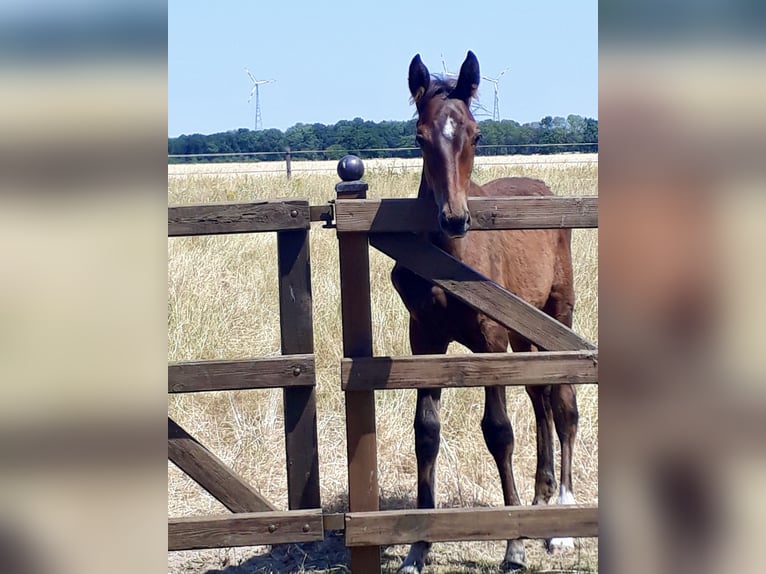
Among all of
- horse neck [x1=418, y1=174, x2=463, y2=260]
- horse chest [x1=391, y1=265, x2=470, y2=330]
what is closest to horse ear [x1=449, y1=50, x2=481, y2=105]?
horse neck [x1=418, y1=174, x2=463, y2=260]

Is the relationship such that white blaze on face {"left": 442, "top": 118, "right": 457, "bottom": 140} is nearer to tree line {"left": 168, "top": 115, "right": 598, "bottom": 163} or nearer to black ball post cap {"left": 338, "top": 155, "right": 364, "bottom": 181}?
A: black ball post cap {"left": 338, "top": 155, "right": 364, "bottom": 181}

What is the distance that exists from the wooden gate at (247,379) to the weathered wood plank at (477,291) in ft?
1.16

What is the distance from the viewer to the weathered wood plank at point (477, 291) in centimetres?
304

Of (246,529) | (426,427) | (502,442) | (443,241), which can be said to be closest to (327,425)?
(426,427)

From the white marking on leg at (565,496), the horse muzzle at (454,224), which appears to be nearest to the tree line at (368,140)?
the white marking on leg at (565,496)

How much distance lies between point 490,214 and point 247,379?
3.77ft

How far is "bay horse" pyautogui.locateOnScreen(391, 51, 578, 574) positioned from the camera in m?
3.43

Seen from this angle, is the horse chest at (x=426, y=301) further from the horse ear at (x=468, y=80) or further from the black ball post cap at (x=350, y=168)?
the horse ear at (x=468, y=80)
